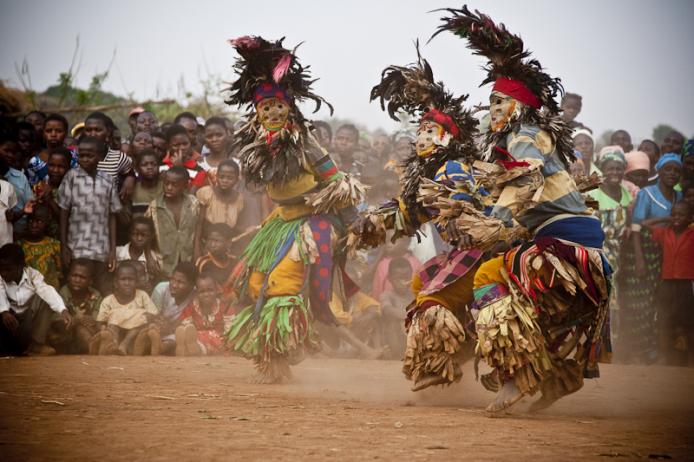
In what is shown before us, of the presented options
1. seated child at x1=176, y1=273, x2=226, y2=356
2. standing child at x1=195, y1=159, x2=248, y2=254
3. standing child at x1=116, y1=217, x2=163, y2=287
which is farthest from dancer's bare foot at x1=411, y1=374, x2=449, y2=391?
standing child at x1=116, y1=217, x2=163, y2=287

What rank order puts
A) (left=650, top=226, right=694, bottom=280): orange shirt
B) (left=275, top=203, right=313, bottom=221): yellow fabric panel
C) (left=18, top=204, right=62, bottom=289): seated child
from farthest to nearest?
1. (left=650, top=226, right=694, bottom=280): orange shirt
2. (left=18, top=204, right=62, bottom=289): seated child
3. (left=275, top=203, right=313, bottom=221): yellow fabric panel

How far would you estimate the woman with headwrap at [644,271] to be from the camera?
1002 centimetres

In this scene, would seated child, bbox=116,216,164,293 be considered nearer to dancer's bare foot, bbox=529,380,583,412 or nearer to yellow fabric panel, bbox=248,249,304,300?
yellow fabric panel, bbox=248,249,304,300

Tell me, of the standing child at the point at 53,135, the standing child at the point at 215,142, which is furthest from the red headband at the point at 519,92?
the standing child at the point at 53,135

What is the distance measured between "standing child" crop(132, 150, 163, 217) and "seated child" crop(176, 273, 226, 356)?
1054 mm

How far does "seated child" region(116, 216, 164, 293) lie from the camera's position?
9.59 metres

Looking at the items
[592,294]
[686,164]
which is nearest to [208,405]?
[592,294]

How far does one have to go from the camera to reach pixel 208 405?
5.41m

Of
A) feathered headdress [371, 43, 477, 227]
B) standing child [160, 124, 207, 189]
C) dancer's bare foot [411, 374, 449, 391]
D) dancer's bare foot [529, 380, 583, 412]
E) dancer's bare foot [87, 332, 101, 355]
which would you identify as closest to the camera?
Answer: dancer's bare foot [529, 380, 583, 412]

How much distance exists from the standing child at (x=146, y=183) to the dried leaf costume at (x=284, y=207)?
2.58 m

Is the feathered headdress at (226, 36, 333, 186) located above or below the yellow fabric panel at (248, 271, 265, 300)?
above

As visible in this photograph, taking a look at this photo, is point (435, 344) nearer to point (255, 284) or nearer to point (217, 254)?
point (255, 284)

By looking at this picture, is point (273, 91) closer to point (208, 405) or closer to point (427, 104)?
point (427, 104)

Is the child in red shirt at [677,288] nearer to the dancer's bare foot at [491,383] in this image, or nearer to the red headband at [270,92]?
the dancer's bare foot at [491,383]
